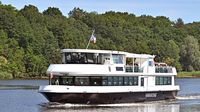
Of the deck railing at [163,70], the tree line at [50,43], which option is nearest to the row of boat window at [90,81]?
the deck railing at [163,70]

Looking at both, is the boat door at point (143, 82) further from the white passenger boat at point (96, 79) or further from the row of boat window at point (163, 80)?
the row of boat window at point (163, 80)

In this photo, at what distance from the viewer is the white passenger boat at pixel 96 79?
197 ft

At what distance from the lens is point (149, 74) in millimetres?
67875

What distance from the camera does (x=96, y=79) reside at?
61.4 metres

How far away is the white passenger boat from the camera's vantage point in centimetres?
6000

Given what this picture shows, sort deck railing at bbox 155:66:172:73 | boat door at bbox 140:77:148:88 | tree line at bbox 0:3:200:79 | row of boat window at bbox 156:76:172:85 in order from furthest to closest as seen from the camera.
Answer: tree line at bbox 0:3:200:79 → deck railing at bbox 155:66:172:73 → row of boat window at bbox 156:76:172:85 → boat door at bbox 140:77:148:88

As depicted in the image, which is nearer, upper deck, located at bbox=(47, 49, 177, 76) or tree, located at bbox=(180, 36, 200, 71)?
upper deck, located at bbox=(47, 49, 177, 76)

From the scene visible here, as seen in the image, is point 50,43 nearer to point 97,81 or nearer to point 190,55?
point 190,55

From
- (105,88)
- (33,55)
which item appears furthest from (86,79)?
(33,55)

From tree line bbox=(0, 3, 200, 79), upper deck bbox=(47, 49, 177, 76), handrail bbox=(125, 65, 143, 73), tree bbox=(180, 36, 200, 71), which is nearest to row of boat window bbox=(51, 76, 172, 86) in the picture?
upper deck bbox=(47, 49, 177, 76)

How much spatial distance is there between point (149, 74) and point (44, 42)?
99815 mm

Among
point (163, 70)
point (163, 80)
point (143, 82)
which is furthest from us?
point (163, 70)

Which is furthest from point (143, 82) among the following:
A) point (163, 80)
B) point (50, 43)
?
point (50, 43)

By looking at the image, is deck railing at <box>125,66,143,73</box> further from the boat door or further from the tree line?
the tree line
